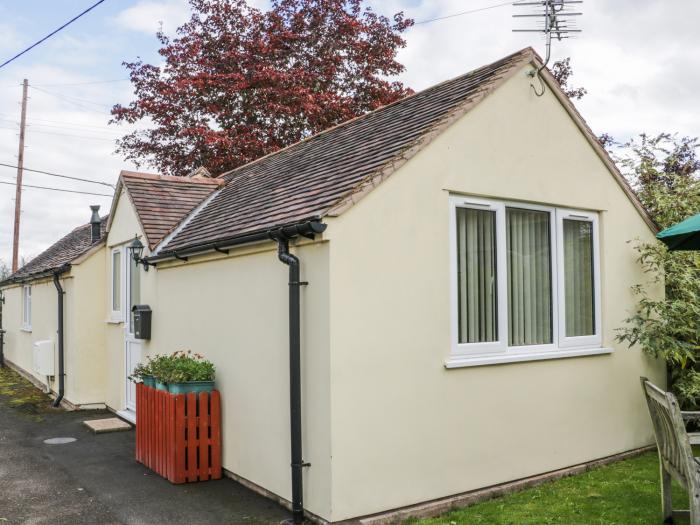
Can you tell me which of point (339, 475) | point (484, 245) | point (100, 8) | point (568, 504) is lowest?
point (568, 504)

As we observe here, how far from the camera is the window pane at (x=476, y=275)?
6.48m

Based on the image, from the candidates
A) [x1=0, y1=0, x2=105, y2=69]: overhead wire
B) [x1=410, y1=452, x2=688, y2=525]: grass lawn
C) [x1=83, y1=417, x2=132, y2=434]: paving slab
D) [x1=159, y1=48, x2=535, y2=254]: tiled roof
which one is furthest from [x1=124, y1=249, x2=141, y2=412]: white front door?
[x1=410, y1=452, x2=688, y2=525]: grass lawn

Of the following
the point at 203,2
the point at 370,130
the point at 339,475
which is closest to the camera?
the point at 339,475

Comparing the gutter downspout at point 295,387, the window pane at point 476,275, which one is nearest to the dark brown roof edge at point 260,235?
the gutter downspout at point 295,387

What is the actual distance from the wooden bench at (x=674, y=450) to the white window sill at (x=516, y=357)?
1513 mm

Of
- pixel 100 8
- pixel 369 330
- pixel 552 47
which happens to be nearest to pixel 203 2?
pixel 100 8

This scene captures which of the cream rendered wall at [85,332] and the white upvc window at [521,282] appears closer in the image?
the white upvc window at [521,282]

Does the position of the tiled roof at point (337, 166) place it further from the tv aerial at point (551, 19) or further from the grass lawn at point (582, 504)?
the grass lawn at point (582, 504)

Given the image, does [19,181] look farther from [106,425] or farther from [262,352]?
[262,352]

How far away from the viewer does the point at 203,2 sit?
74.6 feet

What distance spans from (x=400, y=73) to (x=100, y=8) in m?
15.8

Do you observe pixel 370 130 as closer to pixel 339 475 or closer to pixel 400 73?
pixel 339 475

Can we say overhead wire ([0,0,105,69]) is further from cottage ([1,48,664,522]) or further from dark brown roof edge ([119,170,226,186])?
cottage ([1,48,664,522])

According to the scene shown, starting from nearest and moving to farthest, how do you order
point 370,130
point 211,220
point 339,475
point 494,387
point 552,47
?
point 339,475
point 494,387
point 552,47
point 370,130
point 211,220
